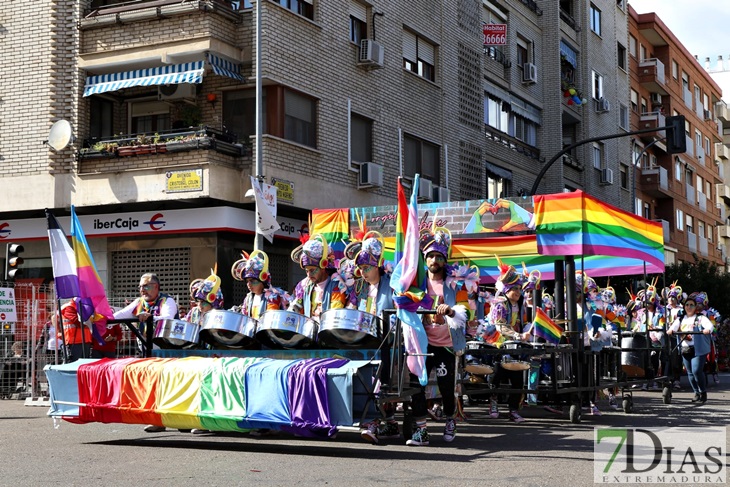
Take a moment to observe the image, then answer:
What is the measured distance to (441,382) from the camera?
32.3ft

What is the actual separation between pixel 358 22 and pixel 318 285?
50.9 ft

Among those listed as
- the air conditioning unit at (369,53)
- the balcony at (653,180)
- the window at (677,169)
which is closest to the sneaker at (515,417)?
the air conditioning unit at (369,53)

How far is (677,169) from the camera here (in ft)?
173

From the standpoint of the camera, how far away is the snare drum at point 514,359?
11930 mm

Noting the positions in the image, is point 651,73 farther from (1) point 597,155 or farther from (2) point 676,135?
(2) point 676,135

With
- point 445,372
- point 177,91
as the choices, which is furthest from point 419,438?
point 177,91

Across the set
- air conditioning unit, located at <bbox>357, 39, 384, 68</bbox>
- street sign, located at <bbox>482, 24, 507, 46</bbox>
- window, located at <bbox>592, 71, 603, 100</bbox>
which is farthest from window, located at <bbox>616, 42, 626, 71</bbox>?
air conditioning unit, located at <bbox>357, 39, 384, 68</bbox>

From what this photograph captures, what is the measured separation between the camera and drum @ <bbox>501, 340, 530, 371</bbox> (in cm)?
1193

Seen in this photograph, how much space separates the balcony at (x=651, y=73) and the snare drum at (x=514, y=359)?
125 feet

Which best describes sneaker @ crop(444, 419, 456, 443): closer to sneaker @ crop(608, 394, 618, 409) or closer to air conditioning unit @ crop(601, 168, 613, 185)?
sneaker @ crop(608, 394, 618, 409)

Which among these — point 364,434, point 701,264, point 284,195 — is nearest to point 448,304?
point 364,434

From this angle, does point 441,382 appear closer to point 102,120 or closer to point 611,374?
point 611,374

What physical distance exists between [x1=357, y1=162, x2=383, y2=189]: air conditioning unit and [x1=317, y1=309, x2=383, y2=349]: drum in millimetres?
14994

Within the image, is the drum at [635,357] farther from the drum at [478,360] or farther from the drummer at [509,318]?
the drum at [478,360]
